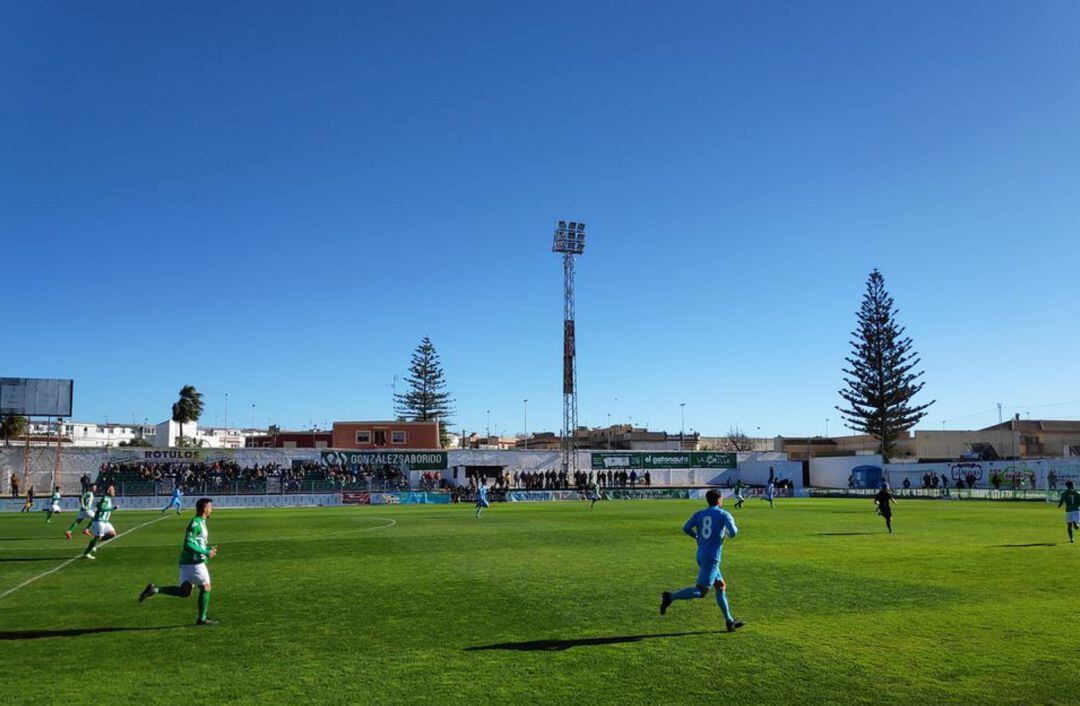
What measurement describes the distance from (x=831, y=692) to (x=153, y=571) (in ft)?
53.9

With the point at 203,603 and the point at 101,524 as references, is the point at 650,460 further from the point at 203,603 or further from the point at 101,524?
the point at 203,603

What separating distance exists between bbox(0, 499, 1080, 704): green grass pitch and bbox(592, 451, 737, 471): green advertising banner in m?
54.3

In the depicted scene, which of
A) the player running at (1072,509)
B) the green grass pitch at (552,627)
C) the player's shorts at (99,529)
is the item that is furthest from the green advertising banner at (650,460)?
the player's shorts at (99,529)

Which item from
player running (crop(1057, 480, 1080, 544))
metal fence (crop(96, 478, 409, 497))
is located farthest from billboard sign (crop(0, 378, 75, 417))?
player running (crop(1057, 480, 1080, 544))

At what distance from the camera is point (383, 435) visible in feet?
299

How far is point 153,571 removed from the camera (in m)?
18.9

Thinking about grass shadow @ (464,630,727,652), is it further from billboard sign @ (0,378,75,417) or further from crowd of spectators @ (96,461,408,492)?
billboard sign @ (0,378,75,417)

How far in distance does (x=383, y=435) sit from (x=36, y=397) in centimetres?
3734

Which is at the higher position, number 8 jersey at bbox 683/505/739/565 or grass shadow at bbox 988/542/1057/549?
number 8 jersey at bbox 683/505/739/565

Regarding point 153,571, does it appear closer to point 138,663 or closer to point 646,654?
point 138,663

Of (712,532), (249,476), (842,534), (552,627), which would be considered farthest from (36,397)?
(712,532)

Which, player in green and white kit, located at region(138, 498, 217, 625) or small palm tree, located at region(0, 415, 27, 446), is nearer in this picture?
player in green and white kit, located at region(138, 498, 217, 625)

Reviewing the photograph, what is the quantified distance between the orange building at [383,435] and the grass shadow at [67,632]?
79.0m

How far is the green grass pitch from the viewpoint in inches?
343
